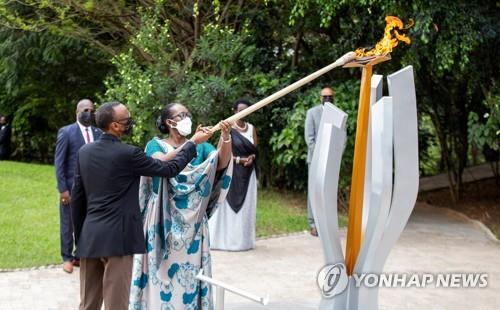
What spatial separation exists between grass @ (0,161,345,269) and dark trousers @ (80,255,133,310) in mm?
2908

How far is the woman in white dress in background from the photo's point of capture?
26.9 ft

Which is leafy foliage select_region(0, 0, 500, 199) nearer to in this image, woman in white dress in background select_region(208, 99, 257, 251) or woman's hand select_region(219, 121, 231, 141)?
woman in white dress in background select_region(208, 99, 257, 251)

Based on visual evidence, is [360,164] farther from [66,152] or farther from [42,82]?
[42,82]

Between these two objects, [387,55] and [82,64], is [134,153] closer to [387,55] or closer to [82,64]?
[387,55]

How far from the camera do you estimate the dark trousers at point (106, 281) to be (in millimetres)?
4422

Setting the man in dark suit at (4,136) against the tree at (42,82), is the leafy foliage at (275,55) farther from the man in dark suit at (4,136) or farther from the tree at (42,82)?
the man in dark suit at (4,136)

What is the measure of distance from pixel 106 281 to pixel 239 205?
392cm

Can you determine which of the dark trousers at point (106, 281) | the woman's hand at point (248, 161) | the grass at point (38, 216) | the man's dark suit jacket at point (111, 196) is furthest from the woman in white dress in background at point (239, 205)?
the man's dark suit jacket at point (111, 196)

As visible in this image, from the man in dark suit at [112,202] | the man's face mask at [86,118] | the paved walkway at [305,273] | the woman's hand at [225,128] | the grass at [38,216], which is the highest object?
the man's face mask at [86,118]

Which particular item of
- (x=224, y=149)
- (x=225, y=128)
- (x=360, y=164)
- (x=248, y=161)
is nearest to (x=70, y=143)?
(x=248, y=161)

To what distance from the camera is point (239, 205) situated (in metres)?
8.27

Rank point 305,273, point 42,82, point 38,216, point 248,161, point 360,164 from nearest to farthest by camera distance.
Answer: point 360,164
point 305,273
point 248,161
point 38,216
point 42,82

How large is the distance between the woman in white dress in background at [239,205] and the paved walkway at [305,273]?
0.18m

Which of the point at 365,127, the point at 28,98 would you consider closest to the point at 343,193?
the point at 365,127
